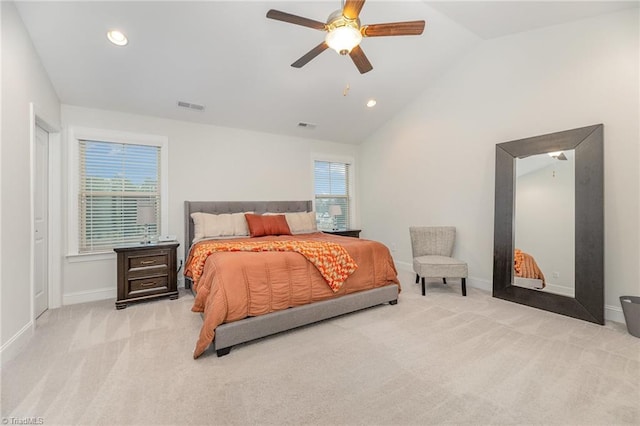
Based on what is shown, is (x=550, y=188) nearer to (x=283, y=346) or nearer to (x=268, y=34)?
(x=283, y=346)

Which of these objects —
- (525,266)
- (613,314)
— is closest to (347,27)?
(525,266)

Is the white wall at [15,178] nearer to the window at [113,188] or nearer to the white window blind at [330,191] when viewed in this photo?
the window at [113,188]

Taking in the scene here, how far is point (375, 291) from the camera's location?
3.07 m

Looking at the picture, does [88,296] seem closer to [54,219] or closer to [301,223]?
[54,219]

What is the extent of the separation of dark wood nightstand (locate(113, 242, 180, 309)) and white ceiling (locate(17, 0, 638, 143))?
6.47 ft

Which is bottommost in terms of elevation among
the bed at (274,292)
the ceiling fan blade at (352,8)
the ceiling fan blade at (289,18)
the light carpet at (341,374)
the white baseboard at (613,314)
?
the light carpet at (341,374)

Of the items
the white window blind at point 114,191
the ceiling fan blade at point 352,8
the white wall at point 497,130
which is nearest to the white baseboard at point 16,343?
the white window blind at point 114,191

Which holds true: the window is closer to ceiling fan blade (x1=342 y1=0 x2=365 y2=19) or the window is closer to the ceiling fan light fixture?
the ceiling fan light fixture

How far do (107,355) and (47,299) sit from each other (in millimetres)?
1873

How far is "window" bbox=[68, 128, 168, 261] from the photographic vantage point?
3.47 meters

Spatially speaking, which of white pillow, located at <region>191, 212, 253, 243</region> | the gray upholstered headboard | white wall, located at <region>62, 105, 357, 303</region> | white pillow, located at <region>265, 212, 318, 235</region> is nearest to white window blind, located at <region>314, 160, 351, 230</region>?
white wall, located at <region>62, 105, 357, 303</region>

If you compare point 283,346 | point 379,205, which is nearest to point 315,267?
point 283,346

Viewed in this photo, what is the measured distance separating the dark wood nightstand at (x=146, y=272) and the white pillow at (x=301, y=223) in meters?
1.71

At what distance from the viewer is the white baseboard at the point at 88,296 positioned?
3385 millimetres
